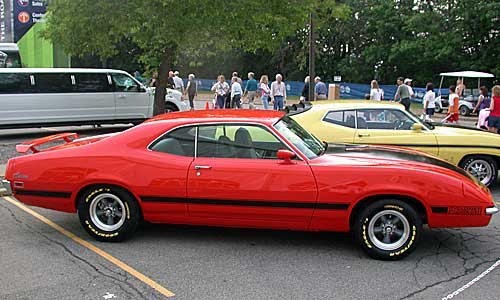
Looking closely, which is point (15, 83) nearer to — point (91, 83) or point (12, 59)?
point (91, 83)

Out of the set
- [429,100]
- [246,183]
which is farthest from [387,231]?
[429,100]

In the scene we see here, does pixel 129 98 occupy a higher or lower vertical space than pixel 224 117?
lower

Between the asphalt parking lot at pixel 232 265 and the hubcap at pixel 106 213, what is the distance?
20cm

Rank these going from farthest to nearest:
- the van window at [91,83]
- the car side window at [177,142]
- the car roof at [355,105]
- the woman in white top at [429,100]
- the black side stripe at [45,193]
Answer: the woman in white top at [429,100], the van window at [91,83], the car roof at [355,105], the black side stripe at [45,193], the car side window at [177,142]

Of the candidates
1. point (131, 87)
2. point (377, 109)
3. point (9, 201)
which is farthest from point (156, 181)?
point (131, 87)

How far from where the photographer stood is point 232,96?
19469 millimetres

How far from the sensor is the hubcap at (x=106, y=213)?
5.51m

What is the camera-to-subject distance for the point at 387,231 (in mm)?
5086

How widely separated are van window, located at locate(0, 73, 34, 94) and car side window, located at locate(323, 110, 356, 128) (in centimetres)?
869

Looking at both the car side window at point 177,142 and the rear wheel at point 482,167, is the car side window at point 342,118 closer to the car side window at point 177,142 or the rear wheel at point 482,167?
the rear wheel at point 482,167

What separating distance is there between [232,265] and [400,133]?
4.21 meters

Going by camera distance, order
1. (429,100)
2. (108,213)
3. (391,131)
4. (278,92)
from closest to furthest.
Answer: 1. (108,213)
2. (391,131)
3. (429,100)
4. (278,92)

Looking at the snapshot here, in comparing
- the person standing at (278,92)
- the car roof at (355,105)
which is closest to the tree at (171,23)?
the car roof at (355,105)

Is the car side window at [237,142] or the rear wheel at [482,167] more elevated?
the car side window at [237,142]
